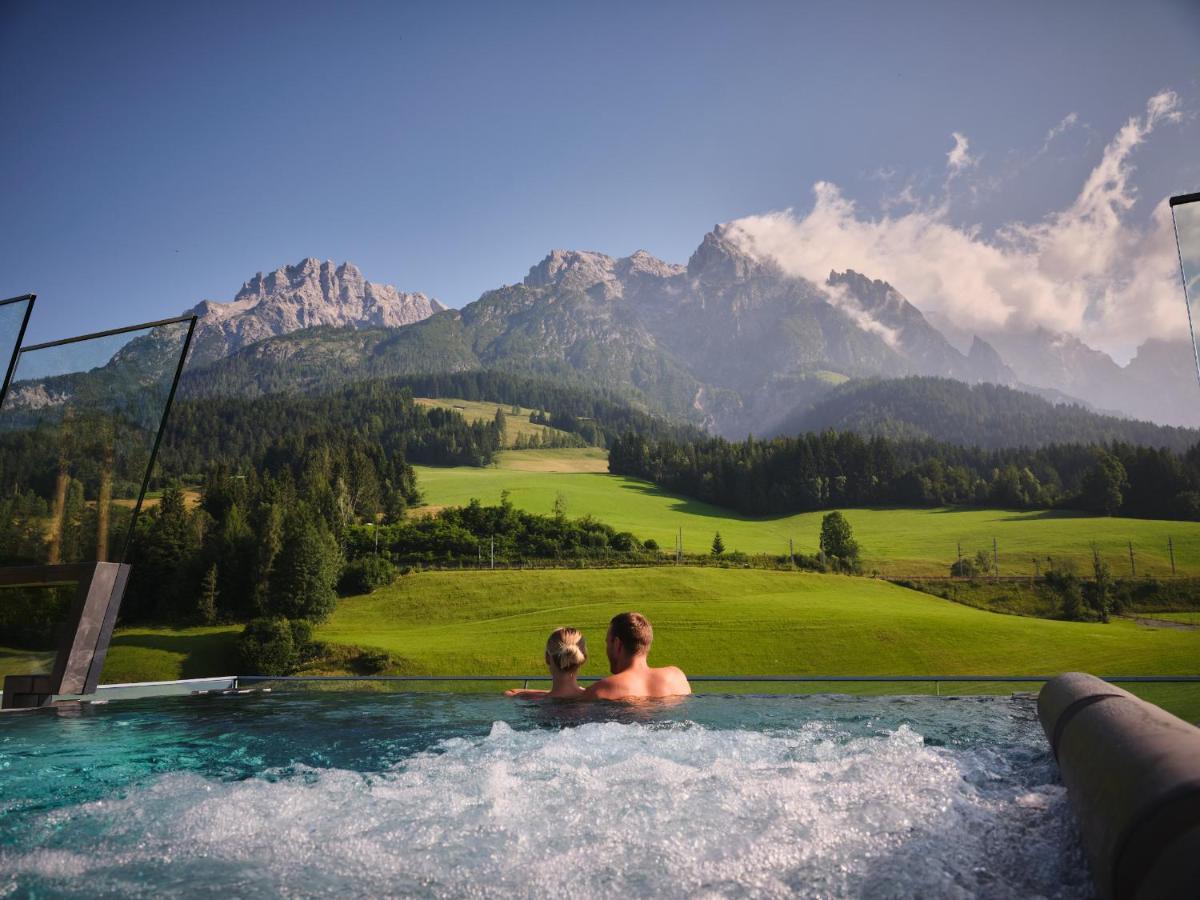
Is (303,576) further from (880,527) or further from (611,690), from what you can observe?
(880,527)

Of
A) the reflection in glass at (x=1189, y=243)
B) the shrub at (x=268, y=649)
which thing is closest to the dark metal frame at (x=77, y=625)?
the reflection in glass at (x=1189, y=243)

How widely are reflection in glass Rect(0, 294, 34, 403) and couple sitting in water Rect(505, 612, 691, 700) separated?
20.2 feet

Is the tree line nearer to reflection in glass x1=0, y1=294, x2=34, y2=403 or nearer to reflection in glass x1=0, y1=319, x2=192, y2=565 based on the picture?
reflection in glass x1=0, y1=319, x2=192, y2=565

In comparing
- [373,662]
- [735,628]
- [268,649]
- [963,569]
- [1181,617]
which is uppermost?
[963,569]

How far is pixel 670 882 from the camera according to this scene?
6.25 feet

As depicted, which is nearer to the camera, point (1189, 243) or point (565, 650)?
point (1189, 243)

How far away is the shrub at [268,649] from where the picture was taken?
95.6 ft

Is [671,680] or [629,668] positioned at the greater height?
[629,668]

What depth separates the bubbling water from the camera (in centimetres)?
193

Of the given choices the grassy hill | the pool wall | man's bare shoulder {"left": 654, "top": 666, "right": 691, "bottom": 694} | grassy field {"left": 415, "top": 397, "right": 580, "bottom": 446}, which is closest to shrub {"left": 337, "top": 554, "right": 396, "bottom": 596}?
the grassy hill

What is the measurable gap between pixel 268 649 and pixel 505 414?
8723cm

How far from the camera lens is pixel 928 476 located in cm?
6100

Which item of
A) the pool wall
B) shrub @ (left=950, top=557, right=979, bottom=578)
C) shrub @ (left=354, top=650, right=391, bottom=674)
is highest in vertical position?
the pool wall

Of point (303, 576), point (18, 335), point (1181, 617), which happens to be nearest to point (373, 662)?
point (303, 576)
